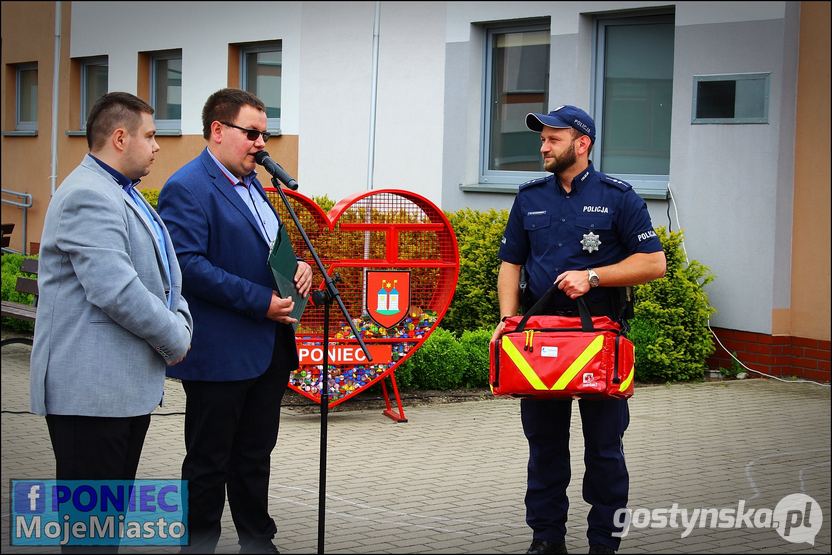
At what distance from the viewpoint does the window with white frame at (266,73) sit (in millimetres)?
15570

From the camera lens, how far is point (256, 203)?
4871mm

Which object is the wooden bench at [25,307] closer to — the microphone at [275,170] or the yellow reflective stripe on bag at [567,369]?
the microphone at [275,170]

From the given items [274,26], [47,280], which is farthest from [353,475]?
[274,26]

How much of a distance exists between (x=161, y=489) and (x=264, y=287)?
190 centimetres

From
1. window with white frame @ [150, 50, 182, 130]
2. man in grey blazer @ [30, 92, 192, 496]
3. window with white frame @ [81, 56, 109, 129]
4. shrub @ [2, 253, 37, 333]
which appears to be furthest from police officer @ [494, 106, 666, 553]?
window with white frame @ [81, 56, 109, 129]

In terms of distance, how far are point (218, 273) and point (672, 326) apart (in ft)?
20.2

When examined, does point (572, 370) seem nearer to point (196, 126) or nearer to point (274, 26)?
point (274, 26)

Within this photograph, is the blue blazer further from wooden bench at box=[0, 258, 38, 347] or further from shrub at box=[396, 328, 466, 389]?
wooden bench at box=[0, 258, 38, 347]

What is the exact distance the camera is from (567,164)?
498 cm

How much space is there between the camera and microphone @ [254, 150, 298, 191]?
15.1 feet

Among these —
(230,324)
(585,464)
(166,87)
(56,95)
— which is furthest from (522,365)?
(56,95)

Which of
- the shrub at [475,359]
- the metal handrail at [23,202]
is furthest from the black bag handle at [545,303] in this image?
the metal handrail at [23,202]

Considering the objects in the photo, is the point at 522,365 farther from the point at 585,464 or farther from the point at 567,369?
the point at 585,464

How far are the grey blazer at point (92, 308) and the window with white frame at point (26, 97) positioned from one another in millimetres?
17758
